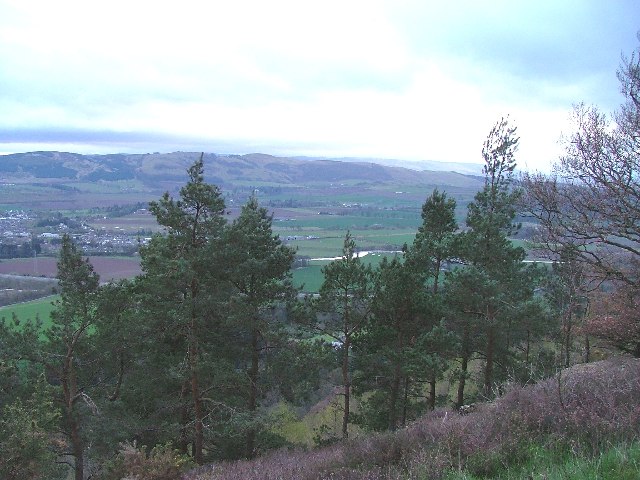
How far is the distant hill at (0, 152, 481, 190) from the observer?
136000 millimetres

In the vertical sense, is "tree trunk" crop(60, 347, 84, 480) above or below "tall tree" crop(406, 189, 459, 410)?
below

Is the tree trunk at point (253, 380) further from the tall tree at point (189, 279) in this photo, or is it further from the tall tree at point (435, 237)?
the tall tree at point (435, 237)

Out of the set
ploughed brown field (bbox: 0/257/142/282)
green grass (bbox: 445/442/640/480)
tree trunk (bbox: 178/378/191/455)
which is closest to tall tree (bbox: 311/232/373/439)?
tree trunk (bbox: 178/378/191/455)

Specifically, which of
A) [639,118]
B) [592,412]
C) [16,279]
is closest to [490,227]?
[639,118]

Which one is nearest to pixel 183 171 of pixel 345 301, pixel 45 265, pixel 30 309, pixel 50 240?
pixel 50 240

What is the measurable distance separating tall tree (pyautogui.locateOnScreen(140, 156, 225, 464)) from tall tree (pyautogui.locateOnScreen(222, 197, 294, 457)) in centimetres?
54

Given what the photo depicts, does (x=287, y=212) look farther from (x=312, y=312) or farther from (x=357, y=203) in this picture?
(x=312, y=312)

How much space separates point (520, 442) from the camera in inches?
232

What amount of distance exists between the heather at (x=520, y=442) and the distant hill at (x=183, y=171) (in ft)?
394

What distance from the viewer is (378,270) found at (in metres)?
12.8

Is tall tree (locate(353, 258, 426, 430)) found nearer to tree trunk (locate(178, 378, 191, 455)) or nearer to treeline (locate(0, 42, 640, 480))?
treeline (locate(0, 42, 640, 480))

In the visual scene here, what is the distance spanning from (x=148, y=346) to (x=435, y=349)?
25.8ft

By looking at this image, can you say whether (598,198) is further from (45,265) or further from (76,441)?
(45,265)

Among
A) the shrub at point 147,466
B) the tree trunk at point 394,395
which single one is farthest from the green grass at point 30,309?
the tree trunk at point 394,395
